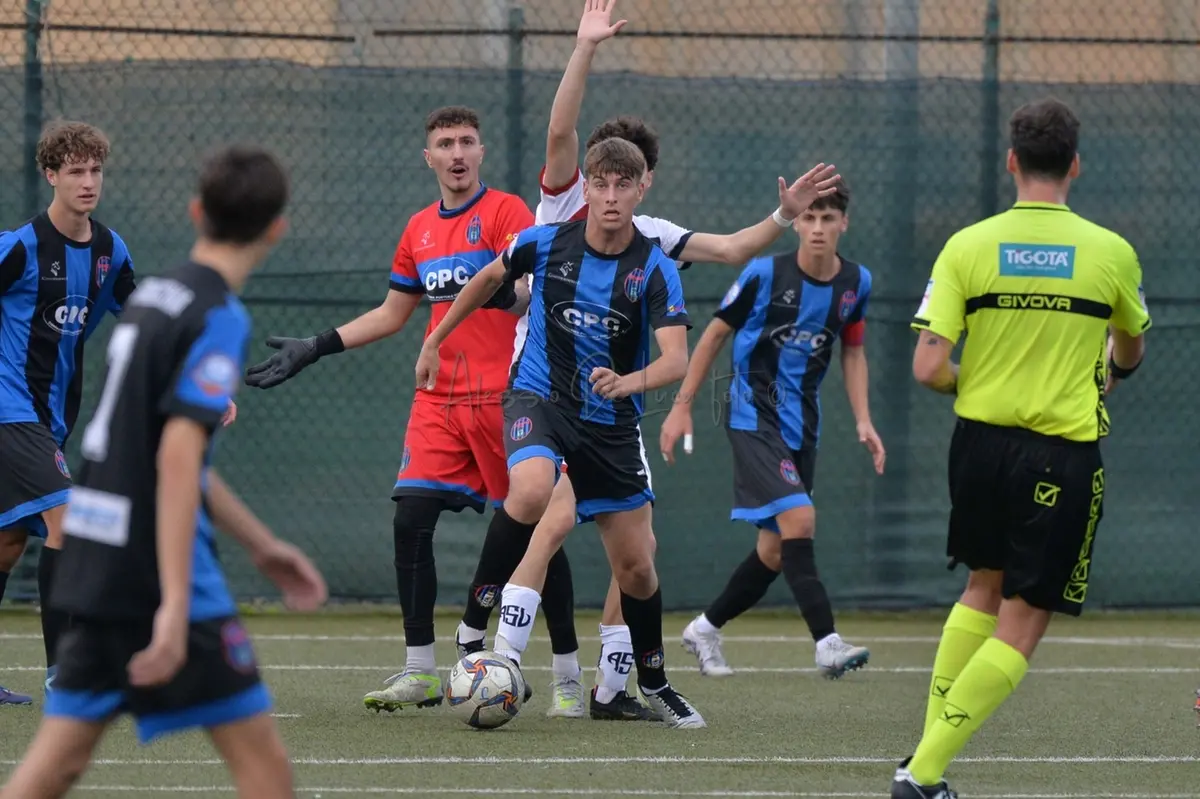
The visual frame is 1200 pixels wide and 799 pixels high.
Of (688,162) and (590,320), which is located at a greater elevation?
(688,162)

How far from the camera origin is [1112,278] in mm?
4785

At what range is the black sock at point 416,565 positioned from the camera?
22.1ft

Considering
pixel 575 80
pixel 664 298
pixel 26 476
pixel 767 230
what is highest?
pixel 575 80

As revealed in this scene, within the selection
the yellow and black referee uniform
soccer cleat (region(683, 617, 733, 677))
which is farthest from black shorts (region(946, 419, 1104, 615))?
soccer cleat (region(683, 617, 733, 677))

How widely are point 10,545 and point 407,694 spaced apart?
5.19 ft

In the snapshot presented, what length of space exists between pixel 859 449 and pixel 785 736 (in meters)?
4.48

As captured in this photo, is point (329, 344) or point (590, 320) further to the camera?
point (329, 344)

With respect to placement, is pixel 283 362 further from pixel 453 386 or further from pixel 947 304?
pixel 947 304

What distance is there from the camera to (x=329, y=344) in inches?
263

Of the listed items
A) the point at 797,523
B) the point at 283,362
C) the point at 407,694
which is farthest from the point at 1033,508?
the point at 797,523

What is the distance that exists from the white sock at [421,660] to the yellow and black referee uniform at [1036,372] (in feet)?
8.23

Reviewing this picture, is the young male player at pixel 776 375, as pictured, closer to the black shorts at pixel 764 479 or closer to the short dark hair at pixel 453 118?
the black shorts at pixel 764 479

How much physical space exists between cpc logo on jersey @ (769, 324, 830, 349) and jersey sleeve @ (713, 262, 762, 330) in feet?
0.51

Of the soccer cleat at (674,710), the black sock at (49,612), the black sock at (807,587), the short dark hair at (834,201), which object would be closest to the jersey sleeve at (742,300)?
the short dark hair at (834,201)
